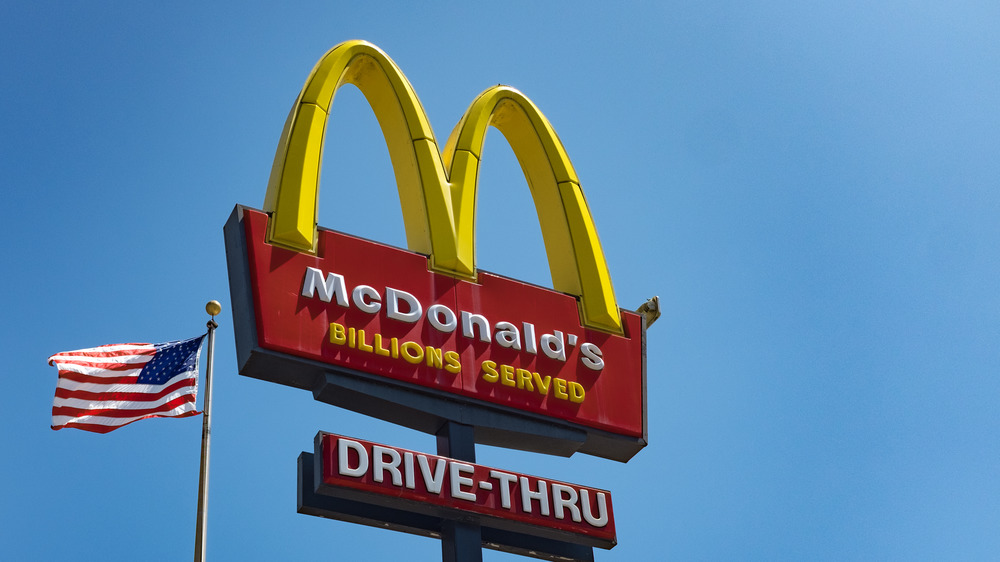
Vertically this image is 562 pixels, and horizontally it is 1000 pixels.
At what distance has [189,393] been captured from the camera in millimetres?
14789

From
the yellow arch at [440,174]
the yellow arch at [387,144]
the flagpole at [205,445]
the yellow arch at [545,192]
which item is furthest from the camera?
the yellow arch at [545,192]

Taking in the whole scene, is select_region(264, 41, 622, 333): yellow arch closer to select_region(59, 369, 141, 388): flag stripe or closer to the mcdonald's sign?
the mcdonald's sign

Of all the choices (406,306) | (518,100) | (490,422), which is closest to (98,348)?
(406,306)

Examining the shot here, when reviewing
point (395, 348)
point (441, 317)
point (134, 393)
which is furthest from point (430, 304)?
point (134, 393)

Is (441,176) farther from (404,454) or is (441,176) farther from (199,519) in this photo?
(199,519)

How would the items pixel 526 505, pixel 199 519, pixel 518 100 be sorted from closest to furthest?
1. pixel 199 519
2. pixel 526 505
3. pixel 518 100

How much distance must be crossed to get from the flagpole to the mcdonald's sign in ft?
2.21

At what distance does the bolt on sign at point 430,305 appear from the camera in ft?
47.5

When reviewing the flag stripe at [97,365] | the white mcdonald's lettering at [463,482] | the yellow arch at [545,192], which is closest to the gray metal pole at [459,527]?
the white mcdonald's lettering at [463,482]

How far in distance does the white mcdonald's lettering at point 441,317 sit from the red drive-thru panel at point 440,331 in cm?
1

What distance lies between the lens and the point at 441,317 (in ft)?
50.7

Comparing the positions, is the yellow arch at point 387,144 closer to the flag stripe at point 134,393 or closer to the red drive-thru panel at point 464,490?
the flag stripe at point 134,393

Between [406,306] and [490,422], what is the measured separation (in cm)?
166

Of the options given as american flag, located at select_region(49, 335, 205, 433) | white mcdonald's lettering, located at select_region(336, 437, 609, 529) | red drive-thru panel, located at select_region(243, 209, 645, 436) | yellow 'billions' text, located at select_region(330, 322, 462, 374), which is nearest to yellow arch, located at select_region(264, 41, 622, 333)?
red drive-thru panel, located at select_region(243, 209, 645, 436)
